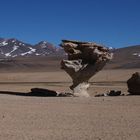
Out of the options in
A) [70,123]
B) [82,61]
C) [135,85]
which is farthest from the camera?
[82,61]

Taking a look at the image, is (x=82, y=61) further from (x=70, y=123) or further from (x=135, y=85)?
(x=70, y=123)

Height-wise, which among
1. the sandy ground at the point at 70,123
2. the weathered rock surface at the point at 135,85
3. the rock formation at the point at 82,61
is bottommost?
the sandy ground at the point at 70,123

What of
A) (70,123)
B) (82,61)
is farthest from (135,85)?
(70,123)

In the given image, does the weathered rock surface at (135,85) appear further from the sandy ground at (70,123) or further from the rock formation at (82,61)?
the sandy ground at (70,123)

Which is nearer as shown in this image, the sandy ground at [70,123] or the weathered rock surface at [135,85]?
the sandy ground at [70,123]

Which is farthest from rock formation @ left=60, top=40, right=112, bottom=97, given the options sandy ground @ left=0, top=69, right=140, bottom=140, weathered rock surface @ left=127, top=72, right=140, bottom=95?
sandy ground @ left=0, top=69, right=140, bottom=140

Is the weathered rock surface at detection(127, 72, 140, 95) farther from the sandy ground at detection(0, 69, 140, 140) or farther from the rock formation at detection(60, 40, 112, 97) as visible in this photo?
the sandy ground at detection(0, 69, 140, 140)

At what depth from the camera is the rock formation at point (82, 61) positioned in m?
34.1

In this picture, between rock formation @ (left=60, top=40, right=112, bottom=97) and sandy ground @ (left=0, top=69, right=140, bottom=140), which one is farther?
rock formation @ (left=60, top=40, right=112, bottom=97)

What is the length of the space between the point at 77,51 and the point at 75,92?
2.90 meters

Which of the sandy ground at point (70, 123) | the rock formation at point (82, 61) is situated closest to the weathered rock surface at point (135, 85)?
A: the rock formation at point (82, 61)

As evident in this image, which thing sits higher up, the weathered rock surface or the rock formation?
the rock formation

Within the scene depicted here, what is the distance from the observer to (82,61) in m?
34.9

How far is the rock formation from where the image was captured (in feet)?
112
